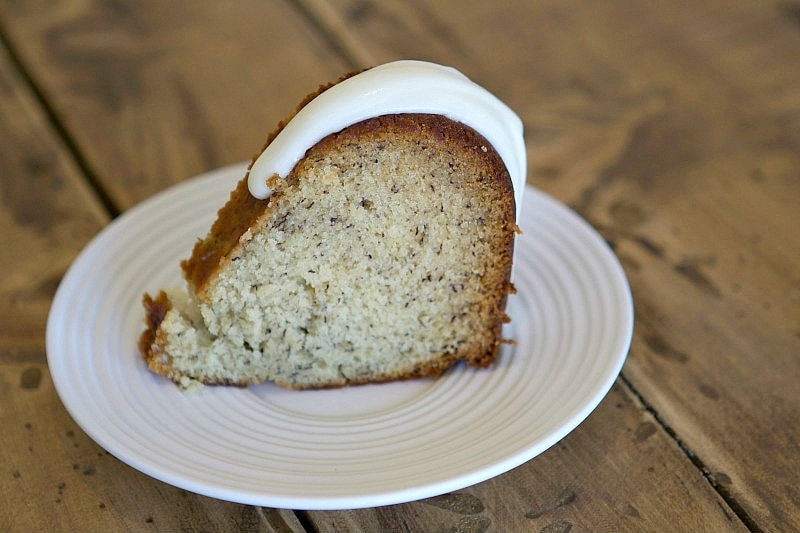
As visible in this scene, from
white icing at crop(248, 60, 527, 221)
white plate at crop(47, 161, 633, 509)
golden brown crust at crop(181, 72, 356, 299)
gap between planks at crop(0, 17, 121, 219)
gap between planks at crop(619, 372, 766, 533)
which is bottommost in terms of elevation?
gap between planks at crop(0, 17, 121, 219)

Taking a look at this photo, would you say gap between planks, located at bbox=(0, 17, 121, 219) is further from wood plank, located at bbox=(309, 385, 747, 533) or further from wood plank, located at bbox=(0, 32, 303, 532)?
wood plank, located at bbox=(309, 385, 747, 533)

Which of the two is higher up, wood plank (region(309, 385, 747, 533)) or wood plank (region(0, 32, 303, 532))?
wood plank (region(309, 385, 747, 533))

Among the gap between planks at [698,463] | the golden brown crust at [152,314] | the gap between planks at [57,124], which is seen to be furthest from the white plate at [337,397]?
the gap between planks at [57,124]

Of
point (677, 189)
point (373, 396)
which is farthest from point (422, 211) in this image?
point (677, 189)

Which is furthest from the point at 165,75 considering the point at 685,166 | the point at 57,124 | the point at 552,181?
the point at 685,166

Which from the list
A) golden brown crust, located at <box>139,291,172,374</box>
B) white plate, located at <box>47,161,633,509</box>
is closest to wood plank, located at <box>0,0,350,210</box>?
white plate, located at <box>47,161,633,509</box>

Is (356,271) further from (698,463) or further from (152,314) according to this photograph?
(698,463)

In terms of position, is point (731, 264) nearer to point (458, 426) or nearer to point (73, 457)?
point (458, 426)
